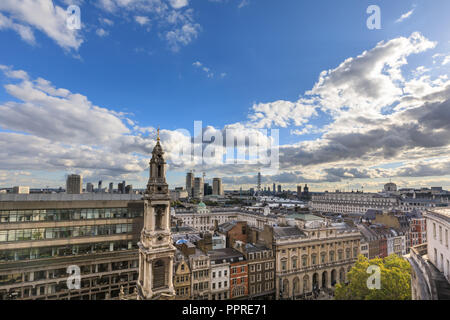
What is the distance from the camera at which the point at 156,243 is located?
68.5 ft

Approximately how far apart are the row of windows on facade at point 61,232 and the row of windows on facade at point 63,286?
5632 mm

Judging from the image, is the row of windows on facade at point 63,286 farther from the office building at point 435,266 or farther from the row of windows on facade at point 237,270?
the office building at point 435,266

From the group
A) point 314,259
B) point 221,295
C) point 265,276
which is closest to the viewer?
point 221,295

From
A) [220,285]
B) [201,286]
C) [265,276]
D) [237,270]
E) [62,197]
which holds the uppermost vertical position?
[62,197]

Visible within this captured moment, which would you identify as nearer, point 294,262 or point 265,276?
point 265,276

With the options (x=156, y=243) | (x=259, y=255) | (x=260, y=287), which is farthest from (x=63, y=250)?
(x=260, y=287)

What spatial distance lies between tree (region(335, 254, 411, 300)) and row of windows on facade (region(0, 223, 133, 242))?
29.6 metres

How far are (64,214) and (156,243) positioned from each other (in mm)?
17495

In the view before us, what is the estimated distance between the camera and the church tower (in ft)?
66.2

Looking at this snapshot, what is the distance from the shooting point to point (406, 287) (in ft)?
84.3

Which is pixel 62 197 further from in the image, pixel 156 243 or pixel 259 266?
pixel 259 266

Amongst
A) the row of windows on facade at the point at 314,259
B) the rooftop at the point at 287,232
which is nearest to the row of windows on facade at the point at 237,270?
the row of windows on facade at the point at 314,259
